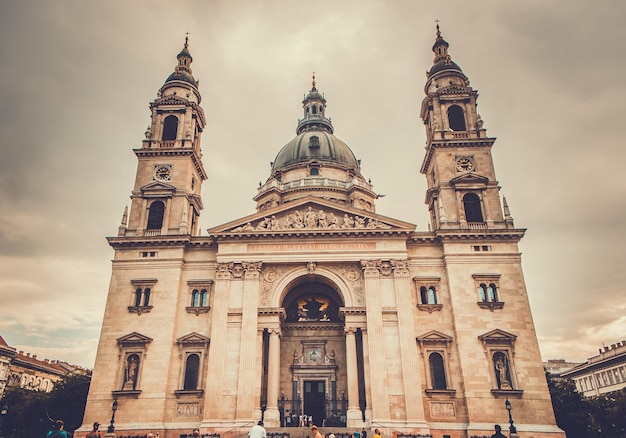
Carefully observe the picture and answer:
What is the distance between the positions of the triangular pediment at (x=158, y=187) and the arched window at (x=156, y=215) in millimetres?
1028

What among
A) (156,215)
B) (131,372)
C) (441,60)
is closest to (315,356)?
(131,372)

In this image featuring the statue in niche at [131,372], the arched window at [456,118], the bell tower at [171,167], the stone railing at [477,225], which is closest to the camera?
the statue in niche at [131,372]

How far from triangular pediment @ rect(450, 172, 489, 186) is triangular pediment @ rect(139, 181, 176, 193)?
2198cm

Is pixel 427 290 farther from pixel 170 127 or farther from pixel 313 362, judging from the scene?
pixel 170 127

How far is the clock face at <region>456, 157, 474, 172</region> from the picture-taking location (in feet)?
124

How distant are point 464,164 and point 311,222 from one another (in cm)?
1324

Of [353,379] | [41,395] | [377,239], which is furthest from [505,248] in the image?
[41,395]

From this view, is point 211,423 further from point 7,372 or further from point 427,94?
point 7,372

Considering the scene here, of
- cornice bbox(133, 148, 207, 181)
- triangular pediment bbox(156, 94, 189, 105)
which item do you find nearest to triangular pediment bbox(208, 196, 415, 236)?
cornice bbox(133, 148, 207, 181)

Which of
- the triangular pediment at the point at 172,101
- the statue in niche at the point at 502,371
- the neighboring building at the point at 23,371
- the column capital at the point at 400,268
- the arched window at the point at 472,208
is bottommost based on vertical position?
the statue in niche at the point at 502,371

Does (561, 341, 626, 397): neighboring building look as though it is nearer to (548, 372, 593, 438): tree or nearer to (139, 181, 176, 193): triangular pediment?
(548, 372, 593, 438): tree

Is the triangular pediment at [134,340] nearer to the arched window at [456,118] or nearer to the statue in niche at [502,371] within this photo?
the statue in niche at [502,371]

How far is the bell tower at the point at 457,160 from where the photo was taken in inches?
1422

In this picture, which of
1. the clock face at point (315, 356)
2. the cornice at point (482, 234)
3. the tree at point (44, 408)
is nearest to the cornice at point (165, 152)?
the clock face at point (315, 356)
